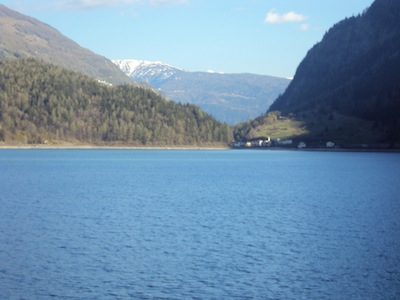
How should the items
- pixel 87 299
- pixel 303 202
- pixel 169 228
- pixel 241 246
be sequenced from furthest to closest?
1. pixel 303 202
2. pixel 169 228
3. pixel 241 246
4. pixel 87 299

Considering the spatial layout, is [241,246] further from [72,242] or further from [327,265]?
[72,242]

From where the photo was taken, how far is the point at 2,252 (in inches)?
1954

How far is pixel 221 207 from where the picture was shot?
83.6 metres

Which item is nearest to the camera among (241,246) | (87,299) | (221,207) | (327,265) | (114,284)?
(87,299)

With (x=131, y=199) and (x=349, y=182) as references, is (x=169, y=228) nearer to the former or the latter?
(x=131, y=199)

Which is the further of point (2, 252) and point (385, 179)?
point (385, 179)

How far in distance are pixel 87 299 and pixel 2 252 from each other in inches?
575

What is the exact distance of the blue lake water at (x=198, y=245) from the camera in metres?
40.7

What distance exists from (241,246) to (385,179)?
88698 millimetres

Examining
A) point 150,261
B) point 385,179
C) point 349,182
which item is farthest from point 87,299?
point 385,179

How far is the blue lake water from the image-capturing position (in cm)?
4066

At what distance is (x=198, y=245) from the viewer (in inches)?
2140

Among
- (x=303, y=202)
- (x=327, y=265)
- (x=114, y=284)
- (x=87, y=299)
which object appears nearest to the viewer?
(x=87, y=299)

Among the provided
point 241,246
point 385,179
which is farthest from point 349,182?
point 241,246
